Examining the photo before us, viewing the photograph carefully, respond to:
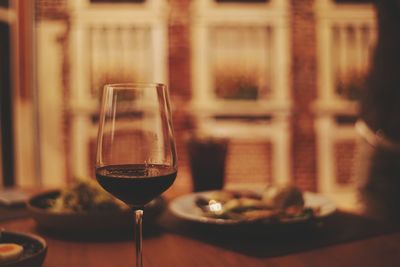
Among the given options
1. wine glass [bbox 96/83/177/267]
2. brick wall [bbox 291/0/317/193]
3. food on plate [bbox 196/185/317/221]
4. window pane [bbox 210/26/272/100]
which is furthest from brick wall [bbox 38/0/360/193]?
wine glass [bbox 96/83/177/267]

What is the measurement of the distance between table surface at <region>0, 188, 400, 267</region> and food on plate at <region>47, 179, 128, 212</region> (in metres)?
0.08

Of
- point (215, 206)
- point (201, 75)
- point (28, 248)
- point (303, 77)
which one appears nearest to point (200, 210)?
point (215, 206)

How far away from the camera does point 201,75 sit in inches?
188

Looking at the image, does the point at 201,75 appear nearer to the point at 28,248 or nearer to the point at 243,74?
the point at 243,74

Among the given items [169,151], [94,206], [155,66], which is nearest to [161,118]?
[169,151]

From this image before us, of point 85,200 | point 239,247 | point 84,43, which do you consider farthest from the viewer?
point 84,43

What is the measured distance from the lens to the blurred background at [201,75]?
4.69 metres

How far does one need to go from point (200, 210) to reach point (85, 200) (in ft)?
0.88

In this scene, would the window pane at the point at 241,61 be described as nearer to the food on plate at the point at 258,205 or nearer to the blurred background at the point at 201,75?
the blurred background at the point at 201,75

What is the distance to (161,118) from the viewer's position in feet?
2.43

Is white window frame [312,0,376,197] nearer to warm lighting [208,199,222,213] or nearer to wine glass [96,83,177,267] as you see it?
warm lighting [208,199,222,213]

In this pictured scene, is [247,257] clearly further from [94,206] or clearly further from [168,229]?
[94,206]

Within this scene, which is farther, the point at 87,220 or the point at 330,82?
the point at 330,82

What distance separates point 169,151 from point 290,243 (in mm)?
389
